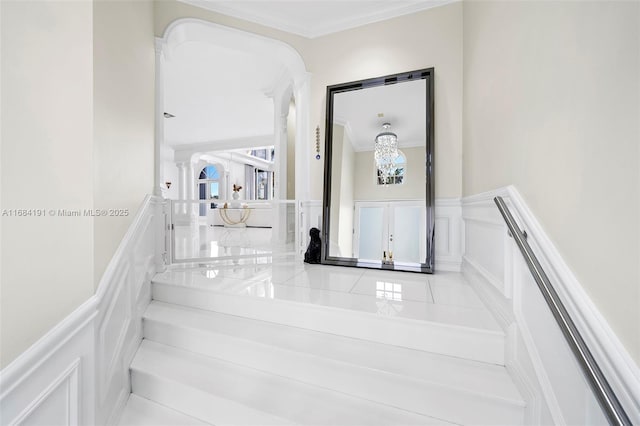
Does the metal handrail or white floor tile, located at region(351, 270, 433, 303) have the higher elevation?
the metal handrail

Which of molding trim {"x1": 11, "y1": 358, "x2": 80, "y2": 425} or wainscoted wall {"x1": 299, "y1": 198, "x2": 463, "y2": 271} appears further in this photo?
wainscoted wall {"x1": 299, "y1": 198, "x2": 463, "y2": 271}

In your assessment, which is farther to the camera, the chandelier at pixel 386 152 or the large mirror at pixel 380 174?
the chandelier at pixel 386 152

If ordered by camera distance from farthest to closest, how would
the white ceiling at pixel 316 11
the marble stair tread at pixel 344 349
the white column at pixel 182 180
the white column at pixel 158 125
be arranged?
the white column at pixel 182 180, the white ceiling at pixel 316 11, the white column at pixel 158 125, the marble stair tread at pixel 344 349

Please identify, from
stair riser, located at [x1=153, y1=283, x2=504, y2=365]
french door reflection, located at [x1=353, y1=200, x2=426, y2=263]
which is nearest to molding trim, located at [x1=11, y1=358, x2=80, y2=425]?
stair riser, located at [x1=153, y1=283, x2=504, y2=365]

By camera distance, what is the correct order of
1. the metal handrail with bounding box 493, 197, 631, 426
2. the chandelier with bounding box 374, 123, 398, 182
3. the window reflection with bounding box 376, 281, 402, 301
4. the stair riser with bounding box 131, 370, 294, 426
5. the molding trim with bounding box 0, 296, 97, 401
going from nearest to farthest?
the metal handrail with bounding box 493, 197, 631, 426 → the molding trim with bounding box 0, 296, 97, 401 → the stair riser with bounding box 131, 370, 294, 426 → the window reflection with bounding box 376, 281, 402, 301 → the chandelier with bounding box 374, 123, 398, 182

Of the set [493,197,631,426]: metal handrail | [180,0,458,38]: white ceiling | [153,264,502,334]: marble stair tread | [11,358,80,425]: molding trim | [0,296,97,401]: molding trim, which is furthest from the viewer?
[180,0,458,38]: white ceiling

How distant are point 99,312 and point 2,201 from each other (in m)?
0.61

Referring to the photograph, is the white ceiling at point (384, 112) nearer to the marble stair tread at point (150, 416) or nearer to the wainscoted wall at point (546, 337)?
the wainscoted wall at point (546, 337)

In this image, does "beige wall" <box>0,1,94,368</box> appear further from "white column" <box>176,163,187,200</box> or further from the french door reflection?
"white column" <box>176,163,187,200</box>

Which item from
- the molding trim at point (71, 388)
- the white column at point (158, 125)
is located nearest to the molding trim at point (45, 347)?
the molding trim at point (71, 388)

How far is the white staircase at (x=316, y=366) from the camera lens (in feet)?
3.60

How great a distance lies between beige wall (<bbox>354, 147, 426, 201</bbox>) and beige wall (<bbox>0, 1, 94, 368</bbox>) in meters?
2.12

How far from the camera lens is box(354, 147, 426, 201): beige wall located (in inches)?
99.1

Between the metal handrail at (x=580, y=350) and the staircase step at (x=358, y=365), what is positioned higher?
the metal handrail at (x=580, y=350)
